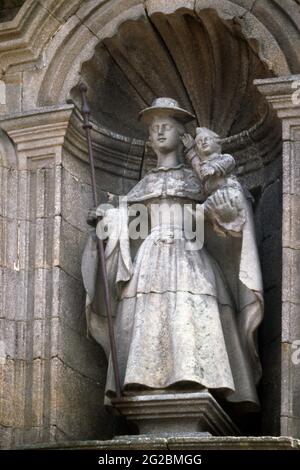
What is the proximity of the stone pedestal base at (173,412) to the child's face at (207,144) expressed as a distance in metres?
1.64

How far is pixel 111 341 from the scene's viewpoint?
48.6 ft

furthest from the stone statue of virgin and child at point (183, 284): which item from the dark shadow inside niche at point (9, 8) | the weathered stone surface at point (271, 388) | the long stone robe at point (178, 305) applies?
the dark shadow inside niche at point (9, 8)

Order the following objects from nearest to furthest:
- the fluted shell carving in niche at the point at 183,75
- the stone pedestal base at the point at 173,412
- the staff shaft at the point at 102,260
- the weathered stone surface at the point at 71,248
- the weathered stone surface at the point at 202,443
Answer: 1. the weathered stone surface at the point at 202,443
2. the stone pedestal base at the point at 173,412
3. the staff shaft at the point at 102,260
4. the weathered stone surface at the point at 71,248
5. the fluted shell carving in niche at the point at 183,75

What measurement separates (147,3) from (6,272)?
6.60 ft

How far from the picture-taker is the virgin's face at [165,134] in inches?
615

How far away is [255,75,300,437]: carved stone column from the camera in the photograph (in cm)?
1459

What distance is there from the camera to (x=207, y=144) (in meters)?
15.3

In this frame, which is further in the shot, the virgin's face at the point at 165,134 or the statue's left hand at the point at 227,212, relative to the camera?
the virgin's face at the point at 165,134

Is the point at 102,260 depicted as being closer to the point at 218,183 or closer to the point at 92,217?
the point at 92,217

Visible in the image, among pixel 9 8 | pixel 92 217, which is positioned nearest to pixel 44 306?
pixel 92 217

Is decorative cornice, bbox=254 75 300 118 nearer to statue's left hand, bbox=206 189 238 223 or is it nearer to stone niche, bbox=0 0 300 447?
stone niche, bbox=0 0 300 447

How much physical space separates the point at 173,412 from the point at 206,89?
8.61 feet

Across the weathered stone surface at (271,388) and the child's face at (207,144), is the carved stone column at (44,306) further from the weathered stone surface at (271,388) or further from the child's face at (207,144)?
the weathered stone surface at (271,388)
